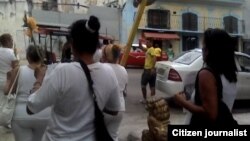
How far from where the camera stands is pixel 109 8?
33406 millimetres

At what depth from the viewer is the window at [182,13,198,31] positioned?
35.8 meters

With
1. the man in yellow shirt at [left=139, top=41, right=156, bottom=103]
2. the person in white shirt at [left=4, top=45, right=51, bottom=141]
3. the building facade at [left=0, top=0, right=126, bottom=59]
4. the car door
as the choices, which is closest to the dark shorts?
the man in yellow shirt at [left=139, top=41, right=156, bottom=103]

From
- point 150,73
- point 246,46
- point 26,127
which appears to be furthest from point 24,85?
point 246,46

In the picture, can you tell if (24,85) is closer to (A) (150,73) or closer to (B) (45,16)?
(A) (150,73)

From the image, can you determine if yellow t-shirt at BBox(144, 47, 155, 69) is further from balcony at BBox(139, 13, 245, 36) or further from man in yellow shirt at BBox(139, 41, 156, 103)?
balcony at BBox(139, 13, 245, 36)

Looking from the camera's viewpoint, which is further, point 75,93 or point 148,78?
point 148,78

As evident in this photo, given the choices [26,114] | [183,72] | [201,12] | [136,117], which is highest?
[201,12]

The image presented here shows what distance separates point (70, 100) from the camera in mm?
2742

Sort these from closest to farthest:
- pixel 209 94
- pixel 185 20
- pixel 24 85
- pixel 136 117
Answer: pixel 209 94
pixel 24 85
pixel 136 117
pixel 185 20

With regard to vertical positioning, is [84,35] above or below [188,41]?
above

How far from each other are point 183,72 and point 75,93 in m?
8.08

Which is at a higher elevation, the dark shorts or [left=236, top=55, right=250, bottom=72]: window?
[left=236, top=55, right=250, bottom=72]: window

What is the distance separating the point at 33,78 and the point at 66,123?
193 centimetres

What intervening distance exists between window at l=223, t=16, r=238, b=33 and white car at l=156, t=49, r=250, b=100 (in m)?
26.8
